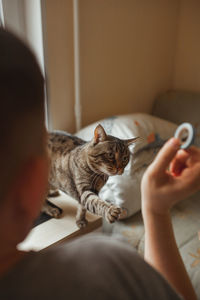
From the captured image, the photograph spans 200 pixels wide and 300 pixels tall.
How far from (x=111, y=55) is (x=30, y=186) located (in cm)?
107

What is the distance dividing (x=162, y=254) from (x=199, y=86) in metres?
1.31

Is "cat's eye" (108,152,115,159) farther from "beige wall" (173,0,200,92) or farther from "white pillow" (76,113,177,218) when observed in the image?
"beige wall" (173,0,200,92)

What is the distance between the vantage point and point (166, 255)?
471mm

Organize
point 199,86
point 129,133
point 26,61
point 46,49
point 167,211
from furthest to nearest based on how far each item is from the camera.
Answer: point 199,86
point 46,49
point 129,133
point 167,211
point 26,61

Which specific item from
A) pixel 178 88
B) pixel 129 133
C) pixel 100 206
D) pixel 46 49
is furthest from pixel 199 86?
pixel 100 206

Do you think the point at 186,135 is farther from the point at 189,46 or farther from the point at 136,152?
the point at 189,46

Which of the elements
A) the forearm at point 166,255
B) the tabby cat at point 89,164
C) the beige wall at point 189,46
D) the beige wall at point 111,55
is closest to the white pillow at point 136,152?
the tabby cat at point 89,164

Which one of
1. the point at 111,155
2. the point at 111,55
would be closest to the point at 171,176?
the point at 111,155

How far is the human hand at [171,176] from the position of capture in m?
0.39

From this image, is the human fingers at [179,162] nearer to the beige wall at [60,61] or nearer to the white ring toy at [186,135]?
the white ring toy at [186,135]

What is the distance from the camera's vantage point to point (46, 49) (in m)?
1.04

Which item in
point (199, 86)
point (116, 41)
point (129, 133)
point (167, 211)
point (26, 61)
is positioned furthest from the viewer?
point (199, 86)

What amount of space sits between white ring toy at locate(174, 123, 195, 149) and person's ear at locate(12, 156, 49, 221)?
0.65ft

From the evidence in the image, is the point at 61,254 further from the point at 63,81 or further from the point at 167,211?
the point at 63,81
